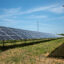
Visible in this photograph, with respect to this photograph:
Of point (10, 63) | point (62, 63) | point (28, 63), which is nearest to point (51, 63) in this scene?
point (62, 63)

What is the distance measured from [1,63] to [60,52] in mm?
4369

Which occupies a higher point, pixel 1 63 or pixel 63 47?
pixel 63 47

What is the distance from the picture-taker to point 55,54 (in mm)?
8180

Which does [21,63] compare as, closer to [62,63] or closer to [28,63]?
[28,63]

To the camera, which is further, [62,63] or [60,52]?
[60,52]

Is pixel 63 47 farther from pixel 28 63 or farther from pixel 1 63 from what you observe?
pixel 1 63

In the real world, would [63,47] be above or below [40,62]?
above

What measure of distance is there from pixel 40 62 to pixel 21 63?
117cm

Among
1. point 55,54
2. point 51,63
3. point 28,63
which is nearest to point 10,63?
point 28,63

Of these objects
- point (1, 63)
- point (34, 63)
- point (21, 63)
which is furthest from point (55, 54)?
point (1, 63)

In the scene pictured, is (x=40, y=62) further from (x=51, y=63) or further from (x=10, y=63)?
(x=10, y=63)

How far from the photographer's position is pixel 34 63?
20.8 feet

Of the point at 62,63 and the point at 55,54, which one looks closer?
the point at 62,63

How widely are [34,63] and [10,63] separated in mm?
1380
